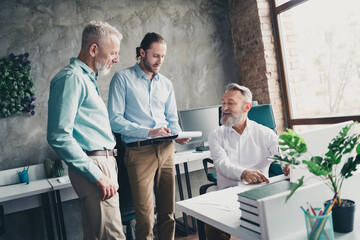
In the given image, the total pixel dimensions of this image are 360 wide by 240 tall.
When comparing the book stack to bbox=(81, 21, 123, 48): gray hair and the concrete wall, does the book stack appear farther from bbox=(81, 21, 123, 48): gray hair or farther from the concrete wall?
the concrete wall

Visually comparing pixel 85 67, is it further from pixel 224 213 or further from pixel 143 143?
pixel 224 213

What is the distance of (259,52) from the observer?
3.98 metres

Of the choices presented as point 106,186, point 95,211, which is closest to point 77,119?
point 106,186

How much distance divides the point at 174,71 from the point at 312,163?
10.2 ft

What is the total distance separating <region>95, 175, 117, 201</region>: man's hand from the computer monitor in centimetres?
184

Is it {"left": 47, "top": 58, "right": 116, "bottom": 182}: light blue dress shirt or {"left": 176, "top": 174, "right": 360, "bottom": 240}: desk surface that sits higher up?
{"left": 47, "top": 58, "right": 116, "bottom": 182}: light blue dress shirt

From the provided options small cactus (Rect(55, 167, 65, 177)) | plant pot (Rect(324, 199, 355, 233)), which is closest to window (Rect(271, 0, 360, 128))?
plant pot (Rect(324, 199, 355, 233))

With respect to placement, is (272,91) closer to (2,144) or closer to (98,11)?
(98,11)

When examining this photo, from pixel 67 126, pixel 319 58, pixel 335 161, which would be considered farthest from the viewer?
pixel 319 58

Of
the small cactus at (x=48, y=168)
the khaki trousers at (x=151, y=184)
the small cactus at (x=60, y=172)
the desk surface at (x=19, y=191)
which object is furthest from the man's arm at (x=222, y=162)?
the small cactus at (x=48, y=168)

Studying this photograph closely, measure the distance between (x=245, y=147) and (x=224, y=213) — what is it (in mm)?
913

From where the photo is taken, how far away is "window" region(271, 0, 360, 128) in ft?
10.4

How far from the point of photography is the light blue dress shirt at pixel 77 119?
1.40 metres

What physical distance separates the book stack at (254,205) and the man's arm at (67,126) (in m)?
0.72
